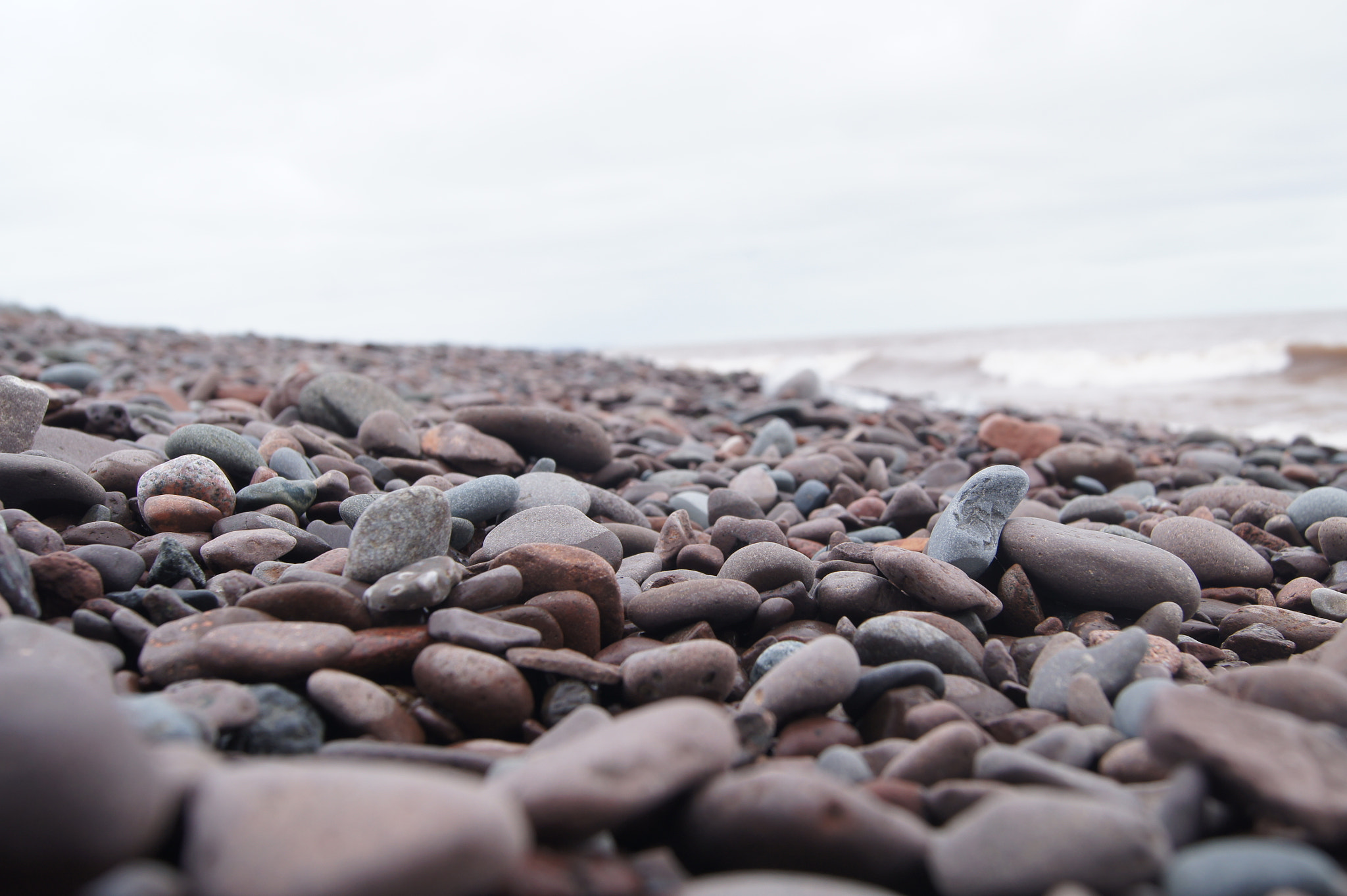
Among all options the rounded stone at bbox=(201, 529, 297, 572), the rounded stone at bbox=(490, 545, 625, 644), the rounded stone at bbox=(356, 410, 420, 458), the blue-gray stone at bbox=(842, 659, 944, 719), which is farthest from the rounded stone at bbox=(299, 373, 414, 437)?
the blue-gray stone at bbox=(842, 659, 944, 719)

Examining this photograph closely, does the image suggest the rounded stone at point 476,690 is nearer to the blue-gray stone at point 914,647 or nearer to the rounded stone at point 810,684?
the rounded stone at point 810,684

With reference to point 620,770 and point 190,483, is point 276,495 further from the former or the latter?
point 620,770

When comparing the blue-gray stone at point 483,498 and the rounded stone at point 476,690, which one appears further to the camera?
the blue-gray stone at point 483,498

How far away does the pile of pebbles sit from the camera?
821 mm

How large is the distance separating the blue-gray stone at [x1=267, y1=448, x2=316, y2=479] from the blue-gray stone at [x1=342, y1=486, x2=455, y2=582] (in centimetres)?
88

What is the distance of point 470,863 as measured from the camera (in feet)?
2.55

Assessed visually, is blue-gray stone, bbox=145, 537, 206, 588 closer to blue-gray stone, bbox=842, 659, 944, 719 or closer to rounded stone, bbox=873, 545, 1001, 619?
blue-gray stone, bbox=842, 659, 944, 719

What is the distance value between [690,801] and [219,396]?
4.22 meters

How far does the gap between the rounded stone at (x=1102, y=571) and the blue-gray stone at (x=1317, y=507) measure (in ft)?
3.53

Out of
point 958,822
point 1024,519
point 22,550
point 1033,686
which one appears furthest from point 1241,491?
point 22,550

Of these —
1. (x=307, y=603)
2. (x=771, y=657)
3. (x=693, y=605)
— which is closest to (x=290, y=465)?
(x=307, y=603)

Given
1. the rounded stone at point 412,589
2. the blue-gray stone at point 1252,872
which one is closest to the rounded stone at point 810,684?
the blue-gray stone at point 1252,872

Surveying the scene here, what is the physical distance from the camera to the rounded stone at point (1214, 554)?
2.32 meters

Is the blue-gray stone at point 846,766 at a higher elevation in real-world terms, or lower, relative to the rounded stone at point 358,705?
lower
